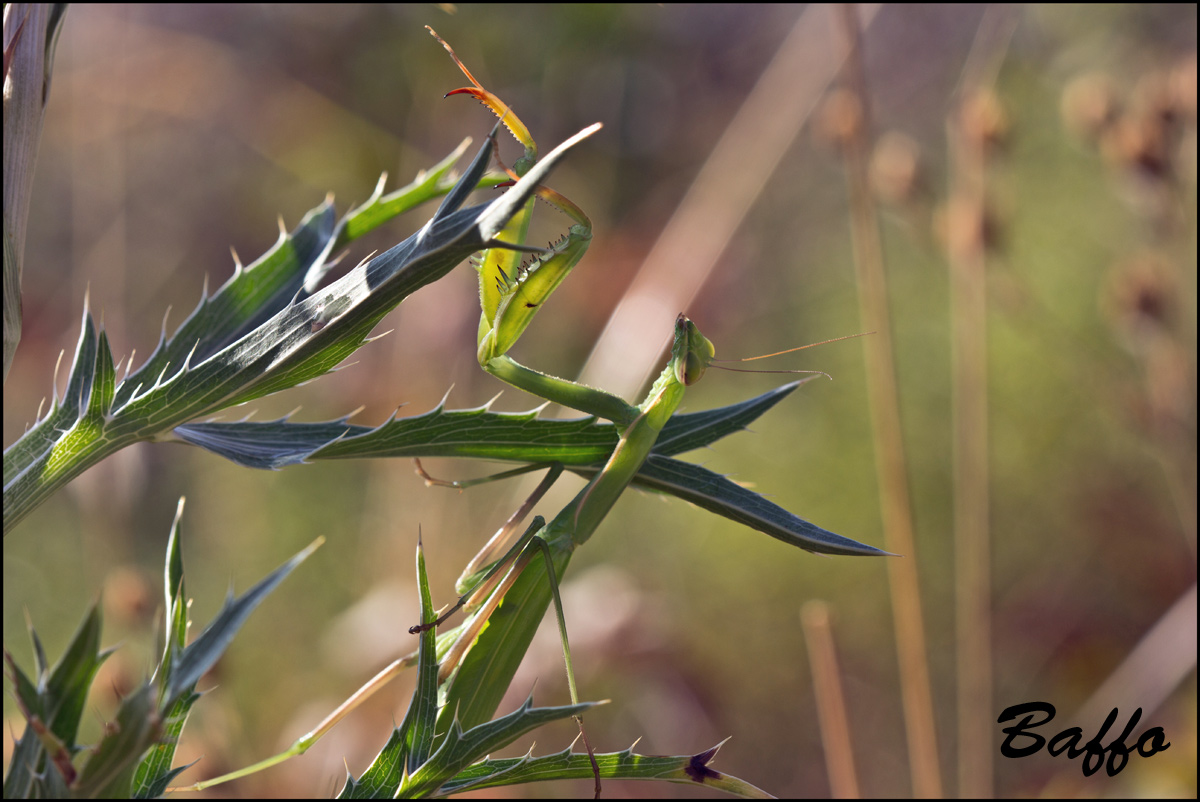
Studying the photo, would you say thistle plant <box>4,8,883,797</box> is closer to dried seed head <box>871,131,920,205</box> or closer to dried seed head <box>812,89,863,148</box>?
dried seed head <box>812,89,863,148</box>

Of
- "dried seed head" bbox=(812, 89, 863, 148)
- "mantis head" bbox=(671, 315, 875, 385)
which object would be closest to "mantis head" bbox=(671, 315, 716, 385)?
"mantis head" bbox=(671, 315, 875, 385)

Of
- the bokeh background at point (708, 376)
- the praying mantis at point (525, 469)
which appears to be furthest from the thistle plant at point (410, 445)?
the bokeh background at point (708, 376)

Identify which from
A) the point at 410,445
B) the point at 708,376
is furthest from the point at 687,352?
the point at 708,376

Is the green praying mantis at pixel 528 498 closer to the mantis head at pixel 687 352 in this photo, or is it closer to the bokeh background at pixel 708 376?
the mantis head at pixel 687 352

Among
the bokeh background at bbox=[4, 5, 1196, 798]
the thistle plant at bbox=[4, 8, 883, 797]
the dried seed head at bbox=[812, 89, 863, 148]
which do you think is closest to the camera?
the thistle plant at bbox=[4, 8, 883, 797]

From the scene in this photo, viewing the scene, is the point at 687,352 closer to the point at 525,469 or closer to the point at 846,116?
the point at 525,469
